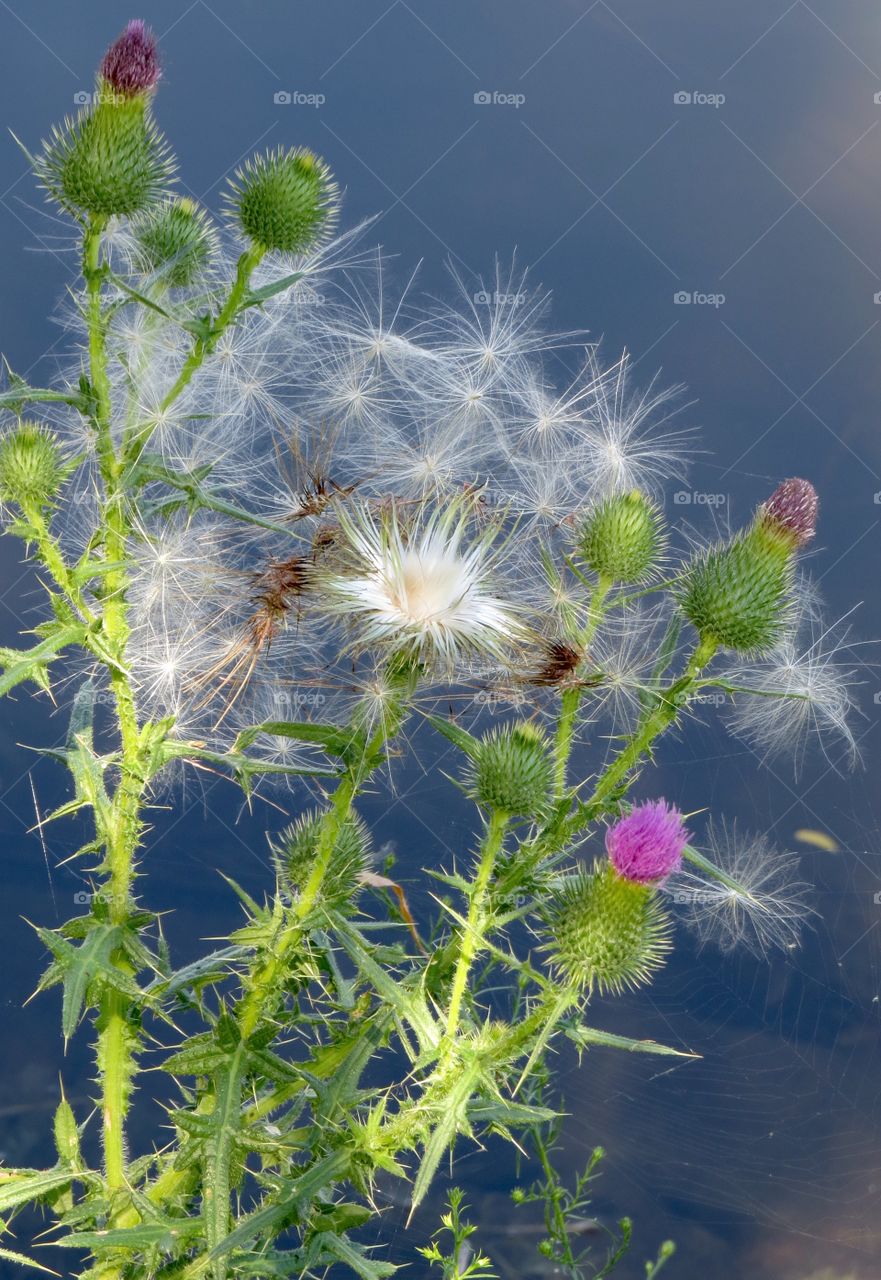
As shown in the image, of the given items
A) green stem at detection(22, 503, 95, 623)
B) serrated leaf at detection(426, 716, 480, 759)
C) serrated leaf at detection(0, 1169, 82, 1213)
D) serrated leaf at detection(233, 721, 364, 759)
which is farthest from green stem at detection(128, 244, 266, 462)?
serrated leaf at detection(0, 1169, 82, 1213)

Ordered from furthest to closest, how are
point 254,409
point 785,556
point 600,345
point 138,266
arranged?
point 600,345 < point 254,409 < point 138,266 < point 785,556

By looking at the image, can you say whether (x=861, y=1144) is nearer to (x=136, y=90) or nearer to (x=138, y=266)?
(x=138, y=266)

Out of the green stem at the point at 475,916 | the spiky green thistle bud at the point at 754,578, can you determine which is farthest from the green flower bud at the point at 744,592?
the green stem at the point at 475,916

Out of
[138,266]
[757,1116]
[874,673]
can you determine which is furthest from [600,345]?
[757,1116]

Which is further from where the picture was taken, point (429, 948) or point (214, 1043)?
point (429, 948)

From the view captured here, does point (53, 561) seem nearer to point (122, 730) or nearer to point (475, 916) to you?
point (122, 730)

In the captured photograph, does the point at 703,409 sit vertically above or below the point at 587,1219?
above

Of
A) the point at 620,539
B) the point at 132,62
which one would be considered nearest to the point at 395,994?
the point at 620,539

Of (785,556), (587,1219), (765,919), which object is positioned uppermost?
(785,556)
